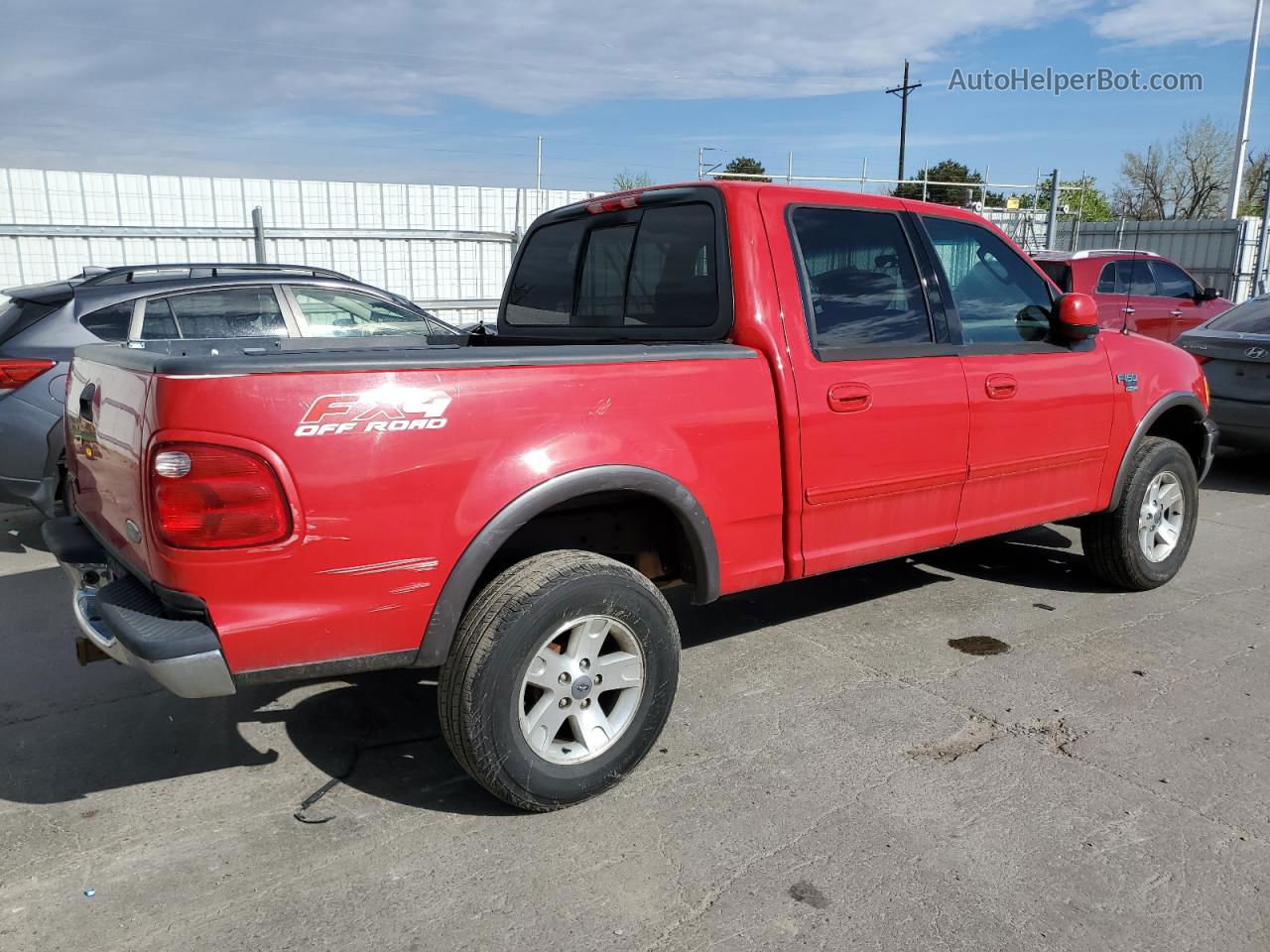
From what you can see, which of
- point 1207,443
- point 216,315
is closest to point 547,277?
point 216,315

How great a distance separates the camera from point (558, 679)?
3.00m

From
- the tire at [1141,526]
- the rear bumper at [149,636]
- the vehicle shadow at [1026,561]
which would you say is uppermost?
the rear bumper at [149,636]

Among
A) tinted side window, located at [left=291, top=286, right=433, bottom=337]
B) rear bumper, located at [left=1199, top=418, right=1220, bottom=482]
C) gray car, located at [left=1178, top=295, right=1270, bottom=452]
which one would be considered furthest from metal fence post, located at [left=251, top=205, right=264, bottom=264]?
gray car, located at [left=1178, top=295, right=1270, bottom=452]

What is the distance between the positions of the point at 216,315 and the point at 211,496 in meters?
4.15

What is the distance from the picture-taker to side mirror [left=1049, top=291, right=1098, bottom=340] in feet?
14.4

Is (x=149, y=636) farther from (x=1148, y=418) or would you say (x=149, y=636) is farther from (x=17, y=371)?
(x=1148, y=418)

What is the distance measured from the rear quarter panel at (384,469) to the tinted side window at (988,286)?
167 centimetres

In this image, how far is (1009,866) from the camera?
279 centimetres

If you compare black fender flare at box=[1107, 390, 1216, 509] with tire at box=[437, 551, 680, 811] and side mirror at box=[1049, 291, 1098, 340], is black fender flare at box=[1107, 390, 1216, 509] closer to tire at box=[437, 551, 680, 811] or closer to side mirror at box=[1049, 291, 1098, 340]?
side mirror at box=[1049, 291, 1098, 340]

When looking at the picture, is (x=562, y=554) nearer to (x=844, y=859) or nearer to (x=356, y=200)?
(x=844, y=859)

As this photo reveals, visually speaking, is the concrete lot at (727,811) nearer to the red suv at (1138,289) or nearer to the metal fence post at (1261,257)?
the red suv at (1138,289)

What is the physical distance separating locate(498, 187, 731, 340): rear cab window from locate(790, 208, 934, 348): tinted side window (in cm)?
36

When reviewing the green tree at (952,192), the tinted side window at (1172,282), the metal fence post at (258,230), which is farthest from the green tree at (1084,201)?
the metal fence post at (258,230)

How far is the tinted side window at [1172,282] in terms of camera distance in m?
11.9
